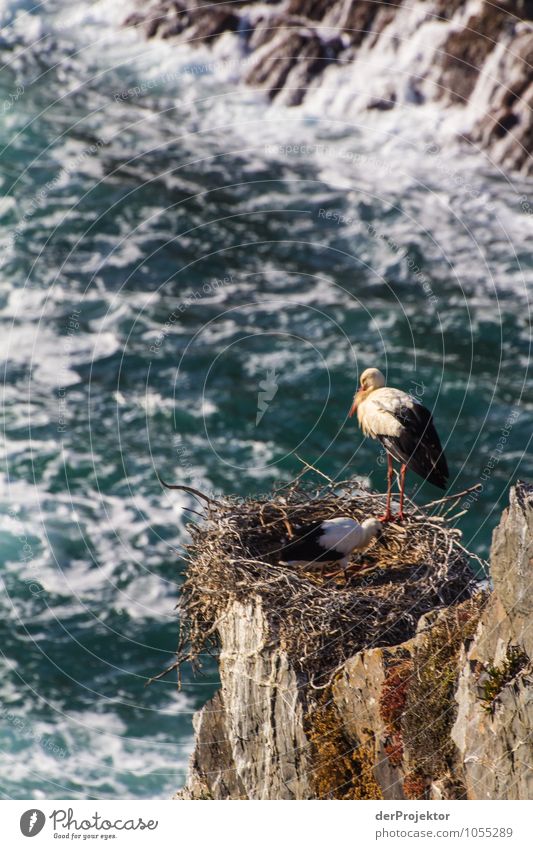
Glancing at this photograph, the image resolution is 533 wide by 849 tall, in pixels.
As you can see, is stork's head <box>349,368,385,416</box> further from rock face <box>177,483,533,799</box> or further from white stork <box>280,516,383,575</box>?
rock face <box>177,483,533,799</box>

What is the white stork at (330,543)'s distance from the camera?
19922mm

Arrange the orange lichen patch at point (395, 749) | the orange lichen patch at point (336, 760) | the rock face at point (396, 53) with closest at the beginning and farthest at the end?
1. the orange lichen patch at point (395, 749)
2. the orange lichen patch at point (336, 760)
3. the rock face at point (396, 53)

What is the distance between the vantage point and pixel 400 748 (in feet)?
55.3

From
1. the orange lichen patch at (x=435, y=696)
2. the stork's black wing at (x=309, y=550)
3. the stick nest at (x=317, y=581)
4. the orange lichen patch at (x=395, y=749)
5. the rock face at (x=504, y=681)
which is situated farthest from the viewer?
the stork's black wing at (x=309, y=550)

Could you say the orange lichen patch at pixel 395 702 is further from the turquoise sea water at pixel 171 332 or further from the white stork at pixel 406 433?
the turquoise sea water at pixel 171 332

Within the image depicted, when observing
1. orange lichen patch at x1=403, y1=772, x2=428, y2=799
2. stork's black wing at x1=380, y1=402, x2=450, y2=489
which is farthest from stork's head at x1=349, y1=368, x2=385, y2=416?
orange lichen patch at x1=403, y1=772, x2=428, y2=799

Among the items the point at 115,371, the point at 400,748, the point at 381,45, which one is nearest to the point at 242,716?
the point at 400,748

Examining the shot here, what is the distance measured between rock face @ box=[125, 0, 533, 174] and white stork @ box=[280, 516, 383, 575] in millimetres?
33339

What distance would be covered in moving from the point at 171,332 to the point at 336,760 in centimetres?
3561

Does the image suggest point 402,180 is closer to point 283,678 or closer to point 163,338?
point 163,338

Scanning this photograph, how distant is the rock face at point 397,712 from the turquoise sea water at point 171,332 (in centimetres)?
1835

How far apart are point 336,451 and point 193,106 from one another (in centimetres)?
2089

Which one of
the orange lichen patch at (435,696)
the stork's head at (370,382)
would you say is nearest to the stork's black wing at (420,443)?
the stork's head at (370,382)

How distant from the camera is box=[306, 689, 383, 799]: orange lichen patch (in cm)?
1752
